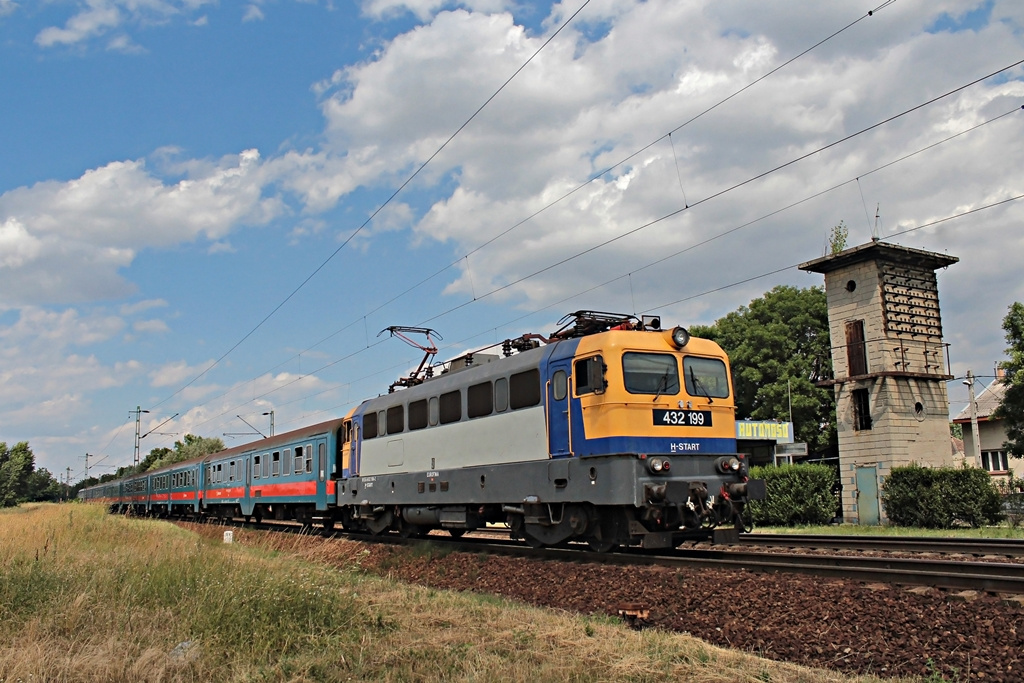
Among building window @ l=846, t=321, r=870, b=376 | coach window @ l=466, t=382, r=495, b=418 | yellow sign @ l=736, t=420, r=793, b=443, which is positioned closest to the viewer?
coach window @ l=466, t=382, r=495, b=418

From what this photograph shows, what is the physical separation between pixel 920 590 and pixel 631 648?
3.37 meters

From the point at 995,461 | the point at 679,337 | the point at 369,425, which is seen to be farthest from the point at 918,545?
the point at 995,461

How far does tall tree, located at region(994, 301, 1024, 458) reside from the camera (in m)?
30.3

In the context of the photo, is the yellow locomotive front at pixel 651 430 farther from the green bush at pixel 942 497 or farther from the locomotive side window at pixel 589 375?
the green bush at pixel 942 497

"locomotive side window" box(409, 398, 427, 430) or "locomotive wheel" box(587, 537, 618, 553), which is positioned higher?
"locomotive side window" box(409, 398, 427, 430)

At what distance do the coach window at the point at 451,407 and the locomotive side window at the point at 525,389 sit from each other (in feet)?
6.56

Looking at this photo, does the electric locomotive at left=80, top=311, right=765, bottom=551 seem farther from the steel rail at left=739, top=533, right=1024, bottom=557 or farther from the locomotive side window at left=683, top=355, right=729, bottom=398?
the steel rail at left=739, top=533, right=1024, bottom=557

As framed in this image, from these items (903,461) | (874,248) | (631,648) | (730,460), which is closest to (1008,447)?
(903,461)

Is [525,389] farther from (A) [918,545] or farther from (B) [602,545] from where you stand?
(A) [918,545]

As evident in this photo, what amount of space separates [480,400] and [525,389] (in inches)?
61.2

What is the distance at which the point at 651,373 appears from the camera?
41.4 feet

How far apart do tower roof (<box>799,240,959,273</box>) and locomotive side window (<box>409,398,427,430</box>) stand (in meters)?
21.6

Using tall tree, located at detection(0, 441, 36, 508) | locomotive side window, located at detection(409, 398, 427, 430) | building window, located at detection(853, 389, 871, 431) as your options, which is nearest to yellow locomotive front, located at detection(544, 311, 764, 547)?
locomotive side window, located at detection(409, 398, 427, 430)

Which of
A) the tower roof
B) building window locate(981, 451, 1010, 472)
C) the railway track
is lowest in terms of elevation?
the railway track
